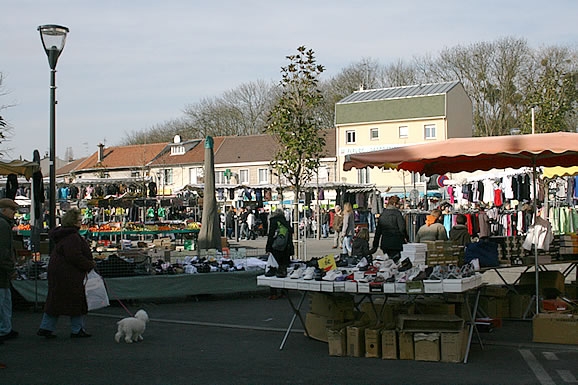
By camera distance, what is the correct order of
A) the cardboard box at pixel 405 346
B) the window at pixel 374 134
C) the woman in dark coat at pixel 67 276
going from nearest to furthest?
the cardboard box at pixel 405 346 < the woman in dark coat at pixel 67 276 < the window at pixel 374 134

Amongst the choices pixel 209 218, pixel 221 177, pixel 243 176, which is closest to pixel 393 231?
pixel 209 218

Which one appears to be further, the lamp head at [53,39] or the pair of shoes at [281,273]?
the lamp head at [53,39]

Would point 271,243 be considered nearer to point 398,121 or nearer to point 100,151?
point 398,121

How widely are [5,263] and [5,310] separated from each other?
64 cm

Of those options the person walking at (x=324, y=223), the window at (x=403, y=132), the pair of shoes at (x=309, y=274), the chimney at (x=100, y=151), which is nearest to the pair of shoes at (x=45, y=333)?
the pair of shoes at (x=309, y=274)

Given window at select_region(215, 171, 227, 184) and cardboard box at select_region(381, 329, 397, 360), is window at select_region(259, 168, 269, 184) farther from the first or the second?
cardboard box at select_region(381, 329, 397, 360)

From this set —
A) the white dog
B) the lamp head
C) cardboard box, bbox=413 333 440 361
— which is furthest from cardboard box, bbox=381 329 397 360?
the lamp head

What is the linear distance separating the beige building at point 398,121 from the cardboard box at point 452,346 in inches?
1697

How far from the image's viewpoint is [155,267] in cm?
1345

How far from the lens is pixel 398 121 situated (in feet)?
177

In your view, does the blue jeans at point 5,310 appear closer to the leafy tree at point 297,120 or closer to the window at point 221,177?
the leafy tree at point 297,120

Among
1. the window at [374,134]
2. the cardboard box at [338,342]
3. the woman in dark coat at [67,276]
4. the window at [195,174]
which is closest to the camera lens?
the cardboard box at [338,342]

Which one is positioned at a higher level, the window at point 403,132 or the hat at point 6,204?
the window at point 403,132

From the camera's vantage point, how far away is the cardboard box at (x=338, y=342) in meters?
8.06
